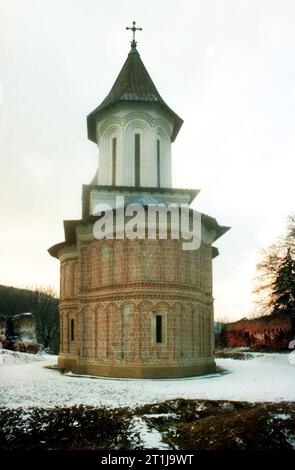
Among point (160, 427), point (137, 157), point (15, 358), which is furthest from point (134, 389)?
point (15, 358)

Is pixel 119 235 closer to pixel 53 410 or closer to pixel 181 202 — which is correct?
pixel 181 202

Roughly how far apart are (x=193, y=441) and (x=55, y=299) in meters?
43.8

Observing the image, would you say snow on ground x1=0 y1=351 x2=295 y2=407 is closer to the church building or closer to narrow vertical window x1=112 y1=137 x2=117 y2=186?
the church building

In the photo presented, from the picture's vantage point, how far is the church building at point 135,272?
14141mm

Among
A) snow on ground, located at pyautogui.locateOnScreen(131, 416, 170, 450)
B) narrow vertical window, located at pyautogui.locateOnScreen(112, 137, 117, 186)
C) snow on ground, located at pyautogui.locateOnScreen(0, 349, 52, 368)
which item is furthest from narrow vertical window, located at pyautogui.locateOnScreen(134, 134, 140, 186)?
snow on ground, located at pyautogui.locateOnScreen(0, 349, 52, 368)

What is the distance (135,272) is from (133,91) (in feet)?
28.9

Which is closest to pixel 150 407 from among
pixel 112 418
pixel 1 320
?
pixel 112 418

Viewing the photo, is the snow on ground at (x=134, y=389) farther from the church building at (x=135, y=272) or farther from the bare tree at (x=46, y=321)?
the bare tree at (x=46, y=321)

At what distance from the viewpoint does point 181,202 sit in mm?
17656

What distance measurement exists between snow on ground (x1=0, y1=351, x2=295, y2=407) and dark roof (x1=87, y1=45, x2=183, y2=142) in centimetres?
1138

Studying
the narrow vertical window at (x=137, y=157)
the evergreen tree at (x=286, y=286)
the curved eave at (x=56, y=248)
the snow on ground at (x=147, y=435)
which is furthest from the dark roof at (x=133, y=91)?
the snow on ground at (x=147, y=435)

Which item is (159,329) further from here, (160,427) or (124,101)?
(124,101)

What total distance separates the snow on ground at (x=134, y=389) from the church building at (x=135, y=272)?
0.98 meters
